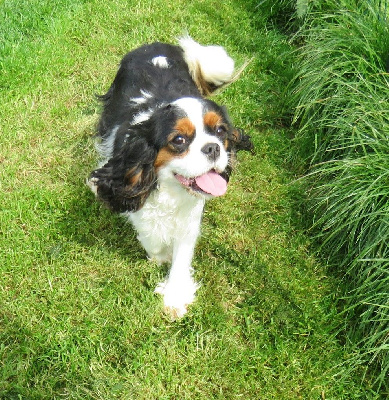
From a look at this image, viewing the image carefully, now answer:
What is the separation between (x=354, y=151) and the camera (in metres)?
3.35

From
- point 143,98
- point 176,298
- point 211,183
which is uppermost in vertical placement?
point 143,98

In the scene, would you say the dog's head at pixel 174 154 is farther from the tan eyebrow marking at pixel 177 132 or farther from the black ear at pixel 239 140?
the black ear at pixel 239 140

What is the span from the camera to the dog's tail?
3.49 meters

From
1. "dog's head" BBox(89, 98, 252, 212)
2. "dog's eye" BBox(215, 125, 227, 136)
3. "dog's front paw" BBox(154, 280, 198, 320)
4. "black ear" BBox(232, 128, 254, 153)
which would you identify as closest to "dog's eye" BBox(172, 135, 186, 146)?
"dog's head" BBox(89, 98, 252, 212)

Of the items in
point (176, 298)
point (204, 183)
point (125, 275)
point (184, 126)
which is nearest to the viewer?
point (184, 126)

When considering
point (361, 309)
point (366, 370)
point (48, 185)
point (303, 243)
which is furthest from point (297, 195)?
point (48, 185)

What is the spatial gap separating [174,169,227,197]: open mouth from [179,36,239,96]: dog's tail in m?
1.22

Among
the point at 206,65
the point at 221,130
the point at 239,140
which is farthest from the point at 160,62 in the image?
the point at 221,130

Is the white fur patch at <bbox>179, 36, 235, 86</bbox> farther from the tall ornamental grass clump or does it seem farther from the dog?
the tall ornamental grass clump

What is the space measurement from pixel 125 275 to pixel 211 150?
45.5 inches

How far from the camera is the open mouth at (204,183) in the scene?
2479 mm

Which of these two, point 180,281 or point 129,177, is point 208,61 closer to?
point 129,177

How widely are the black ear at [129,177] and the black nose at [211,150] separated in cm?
26

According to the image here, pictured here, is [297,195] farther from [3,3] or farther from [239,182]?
[3,3]
